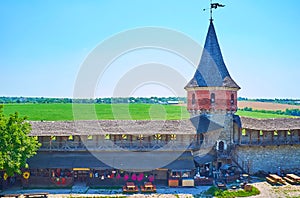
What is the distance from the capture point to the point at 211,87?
33.8 meters

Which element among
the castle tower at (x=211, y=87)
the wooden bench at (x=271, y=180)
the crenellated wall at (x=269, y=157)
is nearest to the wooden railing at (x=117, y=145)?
the castle tower at (x=211, y=87)

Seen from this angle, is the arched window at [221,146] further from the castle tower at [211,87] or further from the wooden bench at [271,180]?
the wooden bench at [271,180]

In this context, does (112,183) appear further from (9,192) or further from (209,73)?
(209,73)

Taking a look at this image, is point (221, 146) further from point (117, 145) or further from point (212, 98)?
point (117, 145)

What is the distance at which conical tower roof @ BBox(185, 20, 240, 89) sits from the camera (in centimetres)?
3410

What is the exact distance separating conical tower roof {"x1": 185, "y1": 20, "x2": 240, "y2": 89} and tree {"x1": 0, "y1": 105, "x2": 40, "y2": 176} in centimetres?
1739

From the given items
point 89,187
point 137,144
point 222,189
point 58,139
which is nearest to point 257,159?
point 222,189

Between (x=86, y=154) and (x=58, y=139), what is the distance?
3.09 m

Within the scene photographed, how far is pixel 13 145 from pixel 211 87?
780 inches

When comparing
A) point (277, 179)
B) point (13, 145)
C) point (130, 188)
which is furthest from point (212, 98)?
point (13, 145)

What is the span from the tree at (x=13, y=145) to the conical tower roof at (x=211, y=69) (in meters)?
17.4

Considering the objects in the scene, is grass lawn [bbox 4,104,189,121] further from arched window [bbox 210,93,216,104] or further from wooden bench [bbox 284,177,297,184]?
wooden bench [bbox 284,177,297,184]

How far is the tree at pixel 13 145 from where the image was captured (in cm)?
2494

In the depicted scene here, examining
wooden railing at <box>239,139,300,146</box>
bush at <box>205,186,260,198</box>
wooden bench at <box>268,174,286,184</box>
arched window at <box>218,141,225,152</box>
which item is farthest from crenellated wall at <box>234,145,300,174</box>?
bush at <box>205,186,260,198</box>
